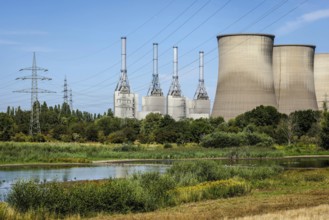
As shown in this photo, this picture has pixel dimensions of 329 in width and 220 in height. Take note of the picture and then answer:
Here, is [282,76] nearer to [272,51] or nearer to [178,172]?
[272,51]

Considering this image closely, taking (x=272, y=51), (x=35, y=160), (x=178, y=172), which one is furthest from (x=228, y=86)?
(x=178, y=172)

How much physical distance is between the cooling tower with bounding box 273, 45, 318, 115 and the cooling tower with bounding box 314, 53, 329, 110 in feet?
16.6

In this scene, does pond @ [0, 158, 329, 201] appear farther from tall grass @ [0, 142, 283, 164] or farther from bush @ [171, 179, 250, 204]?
tall grass @ [0, 142, 283, 164]

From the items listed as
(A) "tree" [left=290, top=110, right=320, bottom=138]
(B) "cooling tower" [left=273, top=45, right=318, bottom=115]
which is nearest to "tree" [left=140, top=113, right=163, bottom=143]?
(B) "cooling tower" [left=273, top=45, right=318, bottom=115]

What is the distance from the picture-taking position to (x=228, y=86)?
52.7 m

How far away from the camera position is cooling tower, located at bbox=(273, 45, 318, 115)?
186 feet

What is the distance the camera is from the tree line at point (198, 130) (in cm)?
4799

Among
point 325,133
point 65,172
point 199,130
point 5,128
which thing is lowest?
point 65,172

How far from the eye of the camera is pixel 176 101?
74750 millimetres

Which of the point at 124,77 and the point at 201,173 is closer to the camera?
the point at 201,173

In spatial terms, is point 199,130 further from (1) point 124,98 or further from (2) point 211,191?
(2) point 211,191

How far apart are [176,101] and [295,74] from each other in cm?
2170

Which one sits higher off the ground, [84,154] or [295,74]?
[295,74]

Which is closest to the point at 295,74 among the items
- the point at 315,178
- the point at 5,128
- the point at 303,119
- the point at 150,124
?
the point at 303,119
